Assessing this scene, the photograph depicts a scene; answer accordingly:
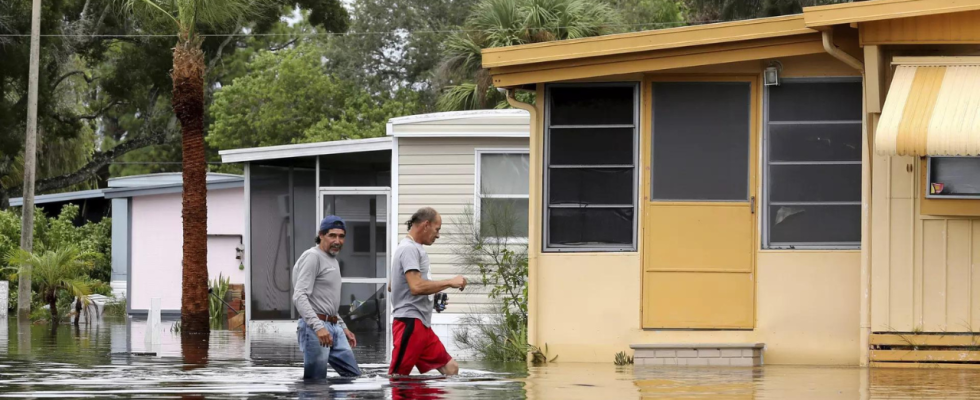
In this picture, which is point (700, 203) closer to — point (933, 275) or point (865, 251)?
point (865, 251)

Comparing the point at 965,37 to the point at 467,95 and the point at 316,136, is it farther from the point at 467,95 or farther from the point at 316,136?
the point at 316,136

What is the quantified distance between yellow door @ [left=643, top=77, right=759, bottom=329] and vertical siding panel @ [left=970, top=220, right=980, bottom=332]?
192 cm

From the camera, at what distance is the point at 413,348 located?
11.4 meters

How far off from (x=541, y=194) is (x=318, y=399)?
15.0ft

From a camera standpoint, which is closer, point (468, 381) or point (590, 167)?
point (468, 381)

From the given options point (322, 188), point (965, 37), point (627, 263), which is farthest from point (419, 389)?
point (322, 188)

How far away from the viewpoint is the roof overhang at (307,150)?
71.4 feet

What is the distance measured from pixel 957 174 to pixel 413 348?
194 inches

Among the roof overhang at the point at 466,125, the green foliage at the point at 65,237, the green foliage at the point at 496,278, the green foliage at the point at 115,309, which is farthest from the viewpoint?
the green foliage at the point at 65,237

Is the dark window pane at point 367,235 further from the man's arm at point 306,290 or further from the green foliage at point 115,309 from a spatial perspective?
the green foliage at point 115,309

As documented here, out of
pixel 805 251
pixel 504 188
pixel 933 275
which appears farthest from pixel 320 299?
pixel 504 188

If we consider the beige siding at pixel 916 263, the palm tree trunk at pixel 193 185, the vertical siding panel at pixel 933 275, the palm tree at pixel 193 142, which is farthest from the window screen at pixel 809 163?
the palm tree at pixel 193 142

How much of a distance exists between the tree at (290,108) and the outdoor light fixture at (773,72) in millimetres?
33695

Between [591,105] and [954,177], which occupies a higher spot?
[591,105]
